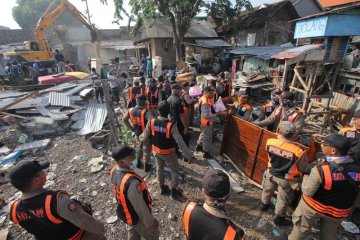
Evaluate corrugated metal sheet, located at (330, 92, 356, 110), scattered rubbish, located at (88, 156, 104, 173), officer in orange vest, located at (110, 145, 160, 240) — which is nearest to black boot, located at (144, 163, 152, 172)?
scattered rubbish, located at (88, 156, 104, 173)

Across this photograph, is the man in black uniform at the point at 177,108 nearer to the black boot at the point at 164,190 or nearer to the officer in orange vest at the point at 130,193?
the black boot at the point at 164,190

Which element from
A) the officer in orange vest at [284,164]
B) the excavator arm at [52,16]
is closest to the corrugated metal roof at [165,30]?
the excavator arm at [52,16]

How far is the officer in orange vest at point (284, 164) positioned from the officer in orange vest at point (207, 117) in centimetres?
200

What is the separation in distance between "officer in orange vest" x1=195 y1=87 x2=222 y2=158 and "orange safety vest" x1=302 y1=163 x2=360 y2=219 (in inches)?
110

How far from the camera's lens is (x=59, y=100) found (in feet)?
29.6

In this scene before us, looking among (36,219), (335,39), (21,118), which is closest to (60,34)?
(21,118)

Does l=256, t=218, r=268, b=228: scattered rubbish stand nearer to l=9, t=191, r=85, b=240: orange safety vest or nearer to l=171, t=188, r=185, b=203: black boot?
l=171, t=188, r=185, b=203: black boot

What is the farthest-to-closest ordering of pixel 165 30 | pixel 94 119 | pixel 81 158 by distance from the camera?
pixel 165 30 < pixel 94 119 < pixel 81 158

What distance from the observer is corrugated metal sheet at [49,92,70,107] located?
8.80 m

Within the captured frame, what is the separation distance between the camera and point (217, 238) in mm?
1670

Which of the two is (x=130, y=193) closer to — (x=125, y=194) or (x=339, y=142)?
(x=125, y=194)

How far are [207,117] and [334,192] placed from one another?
9.86ft

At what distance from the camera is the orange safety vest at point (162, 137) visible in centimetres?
379

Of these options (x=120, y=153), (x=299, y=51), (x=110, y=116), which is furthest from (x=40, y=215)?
(x=299, y=51)
